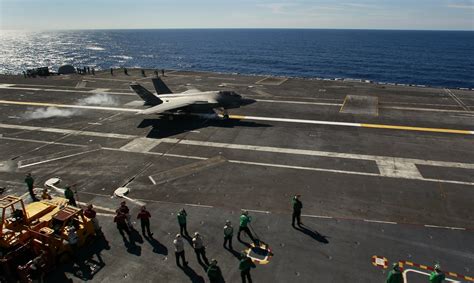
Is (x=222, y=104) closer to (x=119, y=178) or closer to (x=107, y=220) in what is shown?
(x=119, y=178)

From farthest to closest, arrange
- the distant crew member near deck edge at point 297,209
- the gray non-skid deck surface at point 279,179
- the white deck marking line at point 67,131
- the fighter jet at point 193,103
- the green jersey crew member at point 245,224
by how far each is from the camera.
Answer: the fighter jet at point 193,103 < the white deck marking line at point 67,131 < the distant crew member near deck edge at point 297,209 < the green jersey crew member at point 245,224 < the gray non-skid deck surface at point 279,179

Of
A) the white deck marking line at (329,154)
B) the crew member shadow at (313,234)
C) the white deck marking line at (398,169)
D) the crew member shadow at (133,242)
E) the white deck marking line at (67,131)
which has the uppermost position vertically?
the white deck marking line at (67,131)

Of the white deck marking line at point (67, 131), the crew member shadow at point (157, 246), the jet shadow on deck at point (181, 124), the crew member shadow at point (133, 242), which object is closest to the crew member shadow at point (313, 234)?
the crew member shadow at point (157, 246)

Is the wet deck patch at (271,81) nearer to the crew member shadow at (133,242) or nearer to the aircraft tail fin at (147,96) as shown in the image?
the aircraft tail fin at (147,96)

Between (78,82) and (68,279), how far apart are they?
54481mm

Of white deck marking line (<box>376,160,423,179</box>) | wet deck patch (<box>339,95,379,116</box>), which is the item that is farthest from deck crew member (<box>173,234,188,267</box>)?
wet deck patch (<box>339,95,379,116</box>)

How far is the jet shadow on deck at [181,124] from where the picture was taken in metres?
32.4

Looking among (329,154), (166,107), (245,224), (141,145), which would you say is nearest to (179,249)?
(245,224)

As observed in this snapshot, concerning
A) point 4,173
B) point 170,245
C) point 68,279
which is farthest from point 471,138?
point 4,173

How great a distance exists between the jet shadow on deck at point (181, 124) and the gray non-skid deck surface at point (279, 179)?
0.64 ft

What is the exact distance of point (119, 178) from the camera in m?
22.9

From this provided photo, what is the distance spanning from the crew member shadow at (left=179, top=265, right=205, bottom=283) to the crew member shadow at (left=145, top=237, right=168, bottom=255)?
1.55 m

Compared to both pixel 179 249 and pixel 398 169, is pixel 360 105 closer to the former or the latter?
pixel 398 169

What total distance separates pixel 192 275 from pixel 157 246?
2792mm
